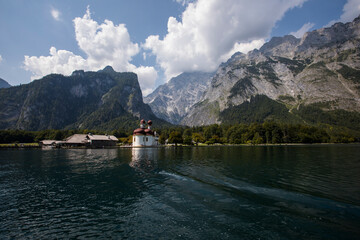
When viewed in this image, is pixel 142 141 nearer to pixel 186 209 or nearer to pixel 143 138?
pixel 143 138

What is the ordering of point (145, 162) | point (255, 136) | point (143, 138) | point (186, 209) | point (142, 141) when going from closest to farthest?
point (186, 209)
point (145, 162)
point (142, 141)
point (143, 138)
point (255, 136)

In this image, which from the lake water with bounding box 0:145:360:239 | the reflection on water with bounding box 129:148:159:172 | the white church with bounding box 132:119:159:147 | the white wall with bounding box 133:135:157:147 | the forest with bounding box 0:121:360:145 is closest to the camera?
the lake water with bounding box 0:145:360:239

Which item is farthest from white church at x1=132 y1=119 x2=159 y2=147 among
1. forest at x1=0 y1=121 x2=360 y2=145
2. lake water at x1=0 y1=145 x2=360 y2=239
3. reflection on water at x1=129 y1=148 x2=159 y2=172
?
lake water at x1=0 y1=145 x2=360 y2=239

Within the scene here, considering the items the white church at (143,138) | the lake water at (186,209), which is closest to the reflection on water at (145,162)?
the lake water at (186,209)

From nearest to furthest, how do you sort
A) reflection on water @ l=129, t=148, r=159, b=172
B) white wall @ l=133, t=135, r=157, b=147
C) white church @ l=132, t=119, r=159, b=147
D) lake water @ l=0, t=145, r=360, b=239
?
lake water @ l=0, t=145, r=360, b=239
reflection on water @ l=129, t=148, r=159, b=172
white wall @ l=133, t=135, r=157, b=147
white church @ l=132, t=119, r=159, b=147

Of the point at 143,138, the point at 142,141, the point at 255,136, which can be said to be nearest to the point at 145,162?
the point at 142,141

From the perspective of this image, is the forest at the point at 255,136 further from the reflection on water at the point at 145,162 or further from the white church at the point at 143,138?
the reflection on water at the point at 145,162

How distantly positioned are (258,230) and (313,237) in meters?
2.74

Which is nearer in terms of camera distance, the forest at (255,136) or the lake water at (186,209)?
the lake water at (186,209)

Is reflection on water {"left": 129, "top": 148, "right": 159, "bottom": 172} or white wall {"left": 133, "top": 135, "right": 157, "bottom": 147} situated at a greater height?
white wall {"left": 133, "top": 135, "right": 157, "bottom": 147}

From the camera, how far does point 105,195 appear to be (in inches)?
714

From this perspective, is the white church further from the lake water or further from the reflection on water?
the lake water

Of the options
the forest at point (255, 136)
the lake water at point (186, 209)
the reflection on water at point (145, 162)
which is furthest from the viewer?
the forest at point (255, 136)

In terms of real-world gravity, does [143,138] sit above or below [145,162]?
above
